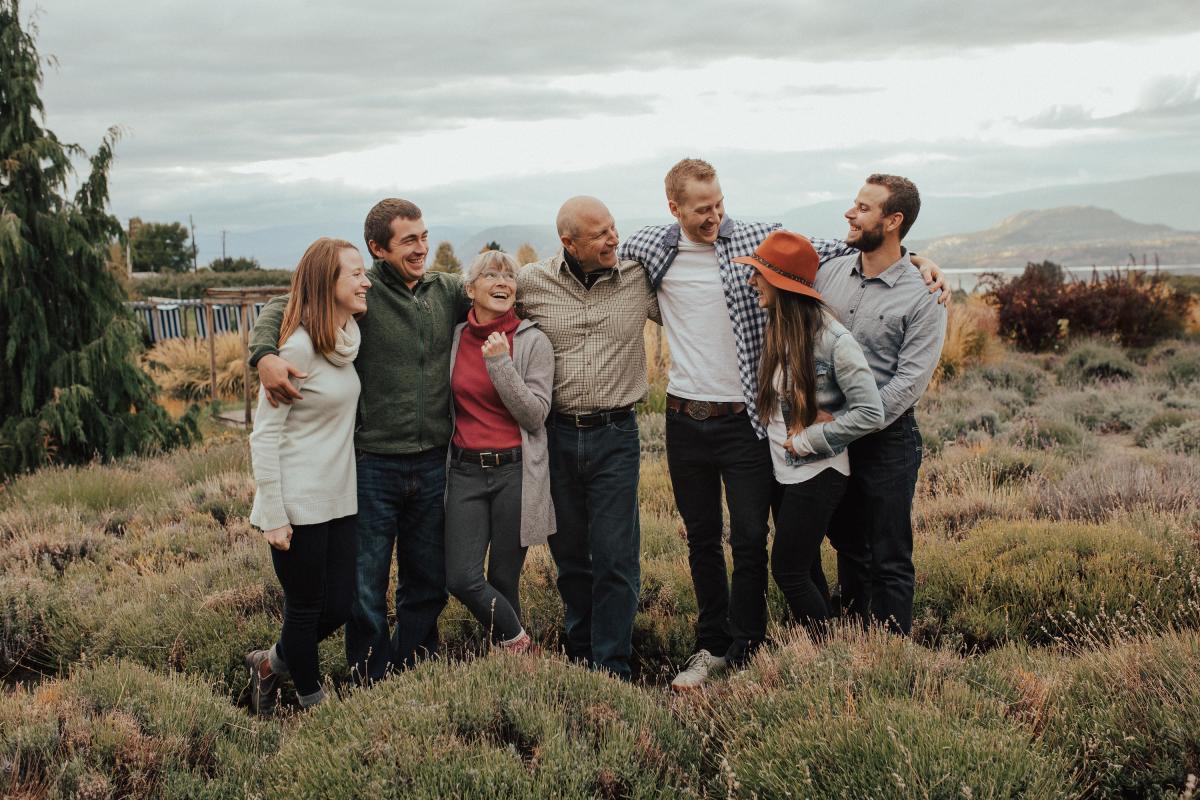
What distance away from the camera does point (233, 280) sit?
147ft

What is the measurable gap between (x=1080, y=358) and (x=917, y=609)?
1188cm

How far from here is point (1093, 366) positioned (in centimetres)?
1459

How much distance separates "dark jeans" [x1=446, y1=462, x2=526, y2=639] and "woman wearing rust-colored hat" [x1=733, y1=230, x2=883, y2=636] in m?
1.13

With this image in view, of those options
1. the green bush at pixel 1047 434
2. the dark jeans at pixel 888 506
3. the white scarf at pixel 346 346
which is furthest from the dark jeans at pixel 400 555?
the green bush at pixel 1047 434

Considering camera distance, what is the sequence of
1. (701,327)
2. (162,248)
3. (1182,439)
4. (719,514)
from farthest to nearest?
(162,248) → (1182,439) → (719,514) → (701,327)

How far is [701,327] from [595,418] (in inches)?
23.8

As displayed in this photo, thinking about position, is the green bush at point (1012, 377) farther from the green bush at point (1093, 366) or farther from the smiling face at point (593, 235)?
the smiling face at point (593, 235)

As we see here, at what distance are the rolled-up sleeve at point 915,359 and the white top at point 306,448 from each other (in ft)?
7.10

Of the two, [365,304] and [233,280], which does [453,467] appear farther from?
[233,280]

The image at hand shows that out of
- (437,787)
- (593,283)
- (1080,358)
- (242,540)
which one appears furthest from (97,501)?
(1080,358)

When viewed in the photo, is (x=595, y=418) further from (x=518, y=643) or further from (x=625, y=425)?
(x=518, y=643)

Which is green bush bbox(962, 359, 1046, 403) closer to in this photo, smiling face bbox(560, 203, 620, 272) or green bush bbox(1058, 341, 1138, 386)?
green bush bbox(1058, 341, 1138, 386)

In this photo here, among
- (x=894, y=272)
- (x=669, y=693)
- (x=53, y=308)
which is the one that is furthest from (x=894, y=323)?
(x=53, y=308)

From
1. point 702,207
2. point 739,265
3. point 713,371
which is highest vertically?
point 702,207
